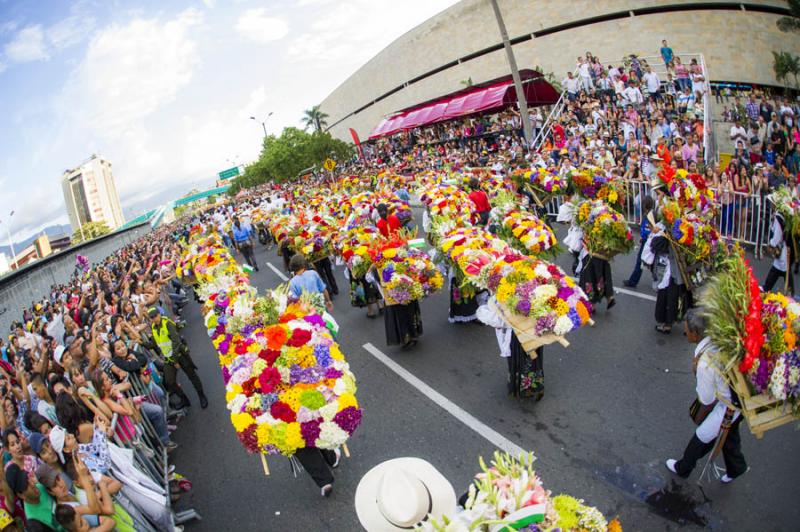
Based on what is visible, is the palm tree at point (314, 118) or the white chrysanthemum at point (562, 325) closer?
the white chrysanthemum at point (562, 325)

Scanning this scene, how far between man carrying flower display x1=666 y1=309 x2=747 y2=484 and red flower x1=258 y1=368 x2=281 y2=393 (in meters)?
3.84

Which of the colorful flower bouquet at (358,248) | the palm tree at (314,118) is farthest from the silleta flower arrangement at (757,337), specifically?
the palm tree at (314,118)

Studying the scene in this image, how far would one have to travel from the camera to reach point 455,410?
20.7 ft

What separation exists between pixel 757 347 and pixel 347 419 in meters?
3.48

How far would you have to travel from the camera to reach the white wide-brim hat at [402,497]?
2615mm

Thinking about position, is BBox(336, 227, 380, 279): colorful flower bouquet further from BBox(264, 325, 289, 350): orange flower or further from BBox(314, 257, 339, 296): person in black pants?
BBox(264, 325, 289, 350): orange flower

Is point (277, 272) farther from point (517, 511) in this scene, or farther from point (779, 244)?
point (517, 511)

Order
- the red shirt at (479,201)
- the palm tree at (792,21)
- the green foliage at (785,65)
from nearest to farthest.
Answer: the red shirt at (479,201)
the palm tree at (792,21)
the green foliage at (785,65)

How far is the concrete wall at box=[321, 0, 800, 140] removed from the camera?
29.4 m

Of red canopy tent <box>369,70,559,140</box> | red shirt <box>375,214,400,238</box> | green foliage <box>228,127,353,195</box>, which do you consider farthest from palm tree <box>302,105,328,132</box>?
red shirt <box>375,214,400,238</box>

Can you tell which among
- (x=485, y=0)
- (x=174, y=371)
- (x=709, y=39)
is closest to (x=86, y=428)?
(x=174, y=371)

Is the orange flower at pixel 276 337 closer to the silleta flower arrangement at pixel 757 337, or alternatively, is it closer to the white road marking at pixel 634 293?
the silleta flower arrangement at pixel 757 337

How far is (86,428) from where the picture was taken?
15.9ft

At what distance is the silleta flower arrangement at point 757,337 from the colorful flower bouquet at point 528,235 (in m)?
3.99
